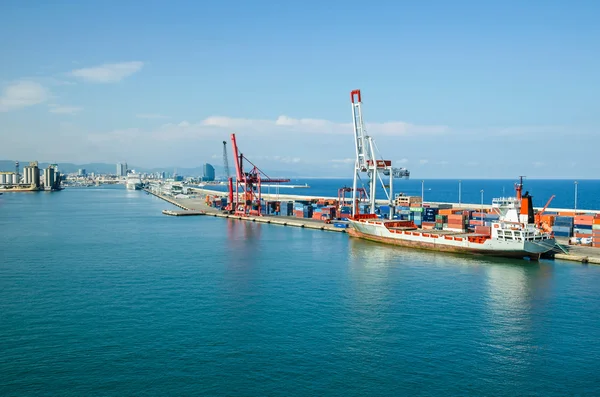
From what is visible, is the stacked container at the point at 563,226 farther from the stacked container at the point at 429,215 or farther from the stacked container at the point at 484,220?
the stacked container at the point at 429,215

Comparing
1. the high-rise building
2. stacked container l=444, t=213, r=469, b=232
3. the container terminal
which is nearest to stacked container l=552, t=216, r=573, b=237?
the container terminal

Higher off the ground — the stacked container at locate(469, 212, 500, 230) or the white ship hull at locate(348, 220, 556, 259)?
the stacked container at locate(469, 212, 500, 230)

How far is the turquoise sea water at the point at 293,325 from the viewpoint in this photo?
50.2 feet

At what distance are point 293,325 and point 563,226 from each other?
33.9 m

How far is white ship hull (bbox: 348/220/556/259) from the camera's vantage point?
3631 cm

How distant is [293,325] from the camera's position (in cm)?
2039

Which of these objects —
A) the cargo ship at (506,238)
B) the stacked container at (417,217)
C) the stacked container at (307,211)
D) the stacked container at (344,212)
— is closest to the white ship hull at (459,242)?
the cargo ship at (506,238)

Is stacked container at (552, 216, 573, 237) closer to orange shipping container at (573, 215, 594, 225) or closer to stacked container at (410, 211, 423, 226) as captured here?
orange shipping container at (573, 215, 594, 225)

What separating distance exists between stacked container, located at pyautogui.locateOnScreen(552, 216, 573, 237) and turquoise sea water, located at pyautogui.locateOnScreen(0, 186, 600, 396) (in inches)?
399

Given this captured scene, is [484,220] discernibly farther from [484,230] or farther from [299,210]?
[299,210]

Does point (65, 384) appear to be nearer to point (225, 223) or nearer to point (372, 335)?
point (372, 335)

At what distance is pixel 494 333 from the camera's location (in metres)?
19.7

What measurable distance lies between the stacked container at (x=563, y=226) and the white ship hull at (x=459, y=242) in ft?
27.1

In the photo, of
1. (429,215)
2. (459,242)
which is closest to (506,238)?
(459,242)
